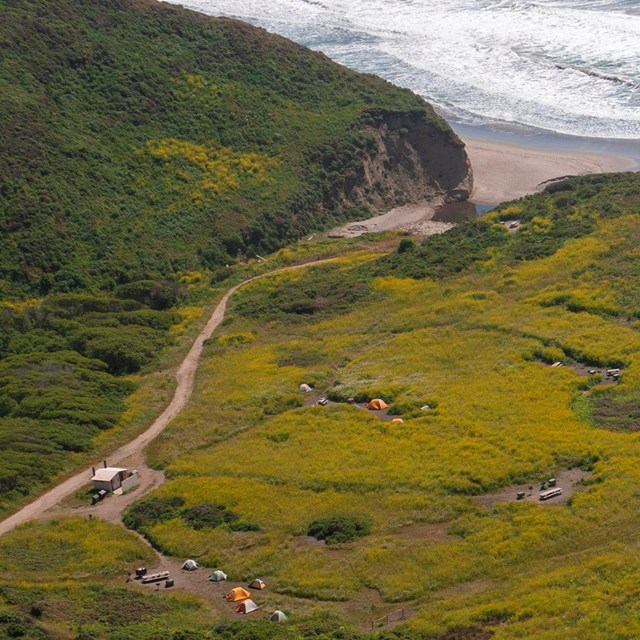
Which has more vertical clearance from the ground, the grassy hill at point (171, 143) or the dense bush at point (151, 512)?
the grassy hill at point (171, 143)

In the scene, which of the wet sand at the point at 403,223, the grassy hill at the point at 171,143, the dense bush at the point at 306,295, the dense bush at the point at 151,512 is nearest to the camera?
the dense bush at the point at 151,512

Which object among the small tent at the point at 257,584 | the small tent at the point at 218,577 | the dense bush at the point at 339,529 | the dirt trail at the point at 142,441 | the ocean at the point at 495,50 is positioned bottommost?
the dirt trail at the point at 142,441

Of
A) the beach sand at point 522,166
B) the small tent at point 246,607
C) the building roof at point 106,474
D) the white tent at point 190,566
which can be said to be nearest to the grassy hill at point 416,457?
the white tent at point 190,566

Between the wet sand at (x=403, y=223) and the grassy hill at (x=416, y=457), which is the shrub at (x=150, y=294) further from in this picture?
the wet sand at (x=403, y=223)

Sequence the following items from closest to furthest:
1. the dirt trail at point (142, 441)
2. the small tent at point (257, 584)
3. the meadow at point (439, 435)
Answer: the meadow at point (439, 435) < the small tent at point (257, 584) < the dirt trail at point (142, 441)

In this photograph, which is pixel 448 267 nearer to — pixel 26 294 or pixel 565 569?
pixel 26 294

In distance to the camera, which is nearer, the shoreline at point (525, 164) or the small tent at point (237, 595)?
the small tent at point (237, 595)

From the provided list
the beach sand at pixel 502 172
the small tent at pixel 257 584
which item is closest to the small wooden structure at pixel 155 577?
the small tent at pixel 257 584

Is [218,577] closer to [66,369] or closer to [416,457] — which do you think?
[416,457]

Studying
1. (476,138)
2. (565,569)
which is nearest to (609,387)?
(565,569)
